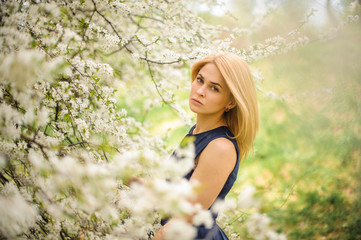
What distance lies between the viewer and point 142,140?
3057mm

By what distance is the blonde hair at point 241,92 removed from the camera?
1498mm

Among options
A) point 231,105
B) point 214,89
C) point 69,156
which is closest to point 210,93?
point 214,89

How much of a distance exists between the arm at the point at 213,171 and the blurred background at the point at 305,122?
100 cm

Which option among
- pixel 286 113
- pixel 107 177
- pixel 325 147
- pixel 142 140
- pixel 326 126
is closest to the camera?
pixel 107 177

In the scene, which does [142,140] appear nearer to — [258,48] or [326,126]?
[258,48]

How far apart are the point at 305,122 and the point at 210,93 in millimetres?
5572

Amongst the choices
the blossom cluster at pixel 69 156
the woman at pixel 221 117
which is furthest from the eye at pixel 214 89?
the blossom cluster at pixel 69 156

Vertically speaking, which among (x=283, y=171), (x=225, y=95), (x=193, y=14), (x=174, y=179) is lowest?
(x=174, y=179)

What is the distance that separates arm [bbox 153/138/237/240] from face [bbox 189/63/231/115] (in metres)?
0.29

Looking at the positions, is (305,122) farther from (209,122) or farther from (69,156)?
(69,156)

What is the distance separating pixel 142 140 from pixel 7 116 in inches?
77.0

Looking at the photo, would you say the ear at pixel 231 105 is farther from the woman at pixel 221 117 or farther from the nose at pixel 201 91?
the nose at pixel 201 91

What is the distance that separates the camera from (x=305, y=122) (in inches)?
245

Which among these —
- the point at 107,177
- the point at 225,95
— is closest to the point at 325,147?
the point at 225,95
